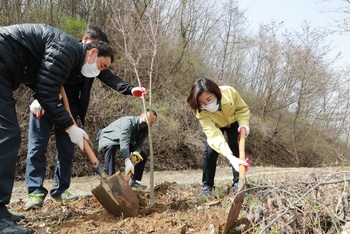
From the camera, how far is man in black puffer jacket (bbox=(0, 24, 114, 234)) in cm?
247

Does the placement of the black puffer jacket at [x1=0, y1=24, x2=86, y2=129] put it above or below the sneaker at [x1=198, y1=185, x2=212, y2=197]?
above

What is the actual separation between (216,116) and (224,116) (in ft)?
0.31

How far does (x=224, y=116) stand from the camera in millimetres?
3814

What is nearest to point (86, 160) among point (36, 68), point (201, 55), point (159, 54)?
point (36, 68)

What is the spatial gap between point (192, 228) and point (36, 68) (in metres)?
1.81

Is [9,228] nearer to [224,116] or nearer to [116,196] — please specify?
[116,196]

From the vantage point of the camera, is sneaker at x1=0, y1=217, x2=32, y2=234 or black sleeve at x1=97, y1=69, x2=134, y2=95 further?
black sleeve at x1=97, y1=69, x2=134, y2=95

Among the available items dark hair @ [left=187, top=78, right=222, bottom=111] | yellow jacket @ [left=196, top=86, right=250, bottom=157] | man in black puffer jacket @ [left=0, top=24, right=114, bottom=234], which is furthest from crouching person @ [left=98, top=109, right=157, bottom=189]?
man in black puffer jacket @ [left=0, top=24, right=114, bottom=234]

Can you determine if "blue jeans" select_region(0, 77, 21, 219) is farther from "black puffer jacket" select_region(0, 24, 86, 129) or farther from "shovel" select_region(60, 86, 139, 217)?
"shovel" select_region(60, 86, 139, 217)

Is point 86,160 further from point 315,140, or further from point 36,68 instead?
point 315,140

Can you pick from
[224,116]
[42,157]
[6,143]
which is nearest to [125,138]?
[42,157]

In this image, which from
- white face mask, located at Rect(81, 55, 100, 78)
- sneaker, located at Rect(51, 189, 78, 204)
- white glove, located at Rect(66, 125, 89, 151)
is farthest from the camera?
sneaker, located at Rect(51, 189, 78, 204)

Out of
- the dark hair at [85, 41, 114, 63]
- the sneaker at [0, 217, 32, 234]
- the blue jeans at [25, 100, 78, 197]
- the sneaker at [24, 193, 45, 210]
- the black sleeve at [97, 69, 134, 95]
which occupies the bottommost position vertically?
the sneaker at [24, 193, 45, 210]

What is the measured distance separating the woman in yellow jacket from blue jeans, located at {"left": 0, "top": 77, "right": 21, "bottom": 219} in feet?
5.74
